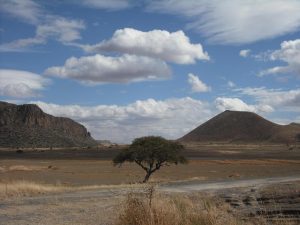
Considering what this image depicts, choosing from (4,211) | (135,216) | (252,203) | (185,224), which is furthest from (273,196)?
(4,211)

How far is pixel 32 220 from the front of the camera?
54.1 ft

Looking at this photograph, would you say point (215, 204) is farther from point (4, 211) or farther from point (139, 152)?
point (139, 152)

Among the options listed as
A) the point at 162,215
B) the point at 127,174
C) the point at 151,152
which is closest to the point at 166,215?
the point at 162,215

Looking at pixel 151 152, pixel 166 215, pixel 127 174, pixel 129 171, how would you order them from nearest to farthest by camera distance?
1. pixel 166 215
2. pixel 151 152
3. pixel 127 174
4. pixel 129 171

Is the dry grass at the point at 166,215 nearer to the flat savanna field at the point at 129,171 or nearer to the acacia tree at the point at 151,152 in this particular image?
the flat savanna field at the point at 129,171

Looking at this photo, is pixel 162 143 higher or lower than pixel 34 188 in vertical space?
higher

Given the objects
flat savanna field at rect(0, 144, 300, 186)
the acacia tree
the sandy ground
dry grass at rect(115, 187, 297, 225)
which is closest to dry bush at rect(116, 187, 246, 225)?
dry grass at rect(115, 187, 297, 225)

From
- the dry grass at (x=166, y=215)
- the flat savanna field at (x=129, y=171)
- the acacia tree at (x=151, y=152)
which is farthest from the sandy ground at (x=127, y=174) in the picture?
the dry grass at (x=166, y=215)

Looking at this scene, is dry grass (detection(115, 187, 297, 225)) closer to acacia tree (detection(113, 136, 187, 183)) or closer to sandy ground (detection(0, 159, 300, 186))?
sandy ground (detection(0, 159, 300, 186))

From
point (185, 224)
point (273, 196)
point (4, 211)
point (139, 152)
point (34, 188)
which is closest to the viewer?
point (185, 224)

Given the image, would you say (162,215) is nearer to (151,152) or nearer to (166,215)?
(166,215)

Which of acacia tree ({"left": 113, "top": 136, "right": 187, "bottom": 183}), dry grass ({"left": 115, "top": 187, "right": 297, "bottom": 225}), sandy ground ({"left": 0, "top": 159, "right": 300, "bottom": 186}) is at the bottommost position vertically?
sandy ground ({"left": 0, "top": 159, "right": 300, "bottom": 186})

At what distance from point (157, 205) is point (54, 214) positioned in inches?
288

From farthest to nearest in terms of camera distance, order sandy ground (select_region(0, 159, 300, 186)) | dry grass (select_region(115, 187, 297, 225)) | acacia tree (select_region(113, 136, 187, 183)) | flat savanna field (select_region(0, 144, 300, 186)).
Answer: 1. flat savanna field (select_region(0, 144, 300, 186))
2. sandy ground (select_region(0, 159, 300, 186))
3. acacia tree (select_region(113, 136, 187, 183))
4. dry grass (select_region(115, 187, 297, 225))
